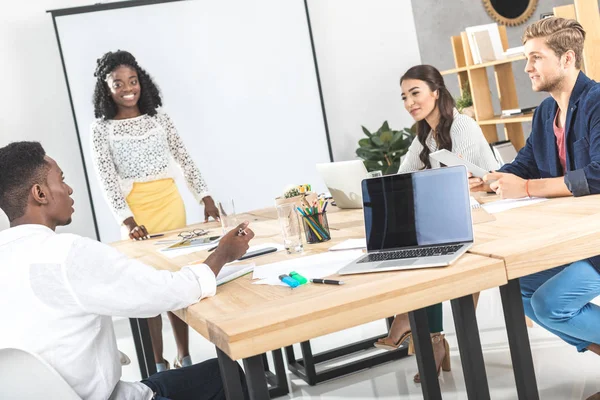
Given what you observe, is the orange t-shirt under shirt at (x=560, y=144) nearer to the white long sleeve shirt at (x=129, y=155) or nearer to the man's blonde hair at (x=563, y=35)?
the man's blonde hair at (x=563, y=35)

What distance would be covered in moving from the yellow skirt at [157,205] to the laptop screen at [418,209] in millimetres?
1837

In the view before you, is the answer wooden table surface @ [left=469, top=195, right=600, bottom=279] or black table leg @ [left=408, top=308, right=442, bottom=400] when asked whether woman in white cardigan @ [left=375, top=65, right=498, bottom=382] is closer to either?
wooden table surface @ [left=469, top=195, right=600, bottom=279]

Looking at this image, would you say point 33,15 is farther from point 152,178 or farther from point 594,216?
point 594,216

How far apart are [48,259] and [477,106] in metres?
4.27

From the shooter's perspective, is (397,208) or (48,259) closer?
(48,259)

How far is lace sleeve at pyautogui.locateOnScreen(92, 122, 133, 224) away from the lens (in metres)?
3.56

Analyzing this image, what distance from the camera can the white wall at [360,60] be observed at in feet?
19.1

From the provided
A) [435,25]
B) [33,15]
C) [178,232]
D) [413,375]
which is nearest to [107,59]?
[178,232]

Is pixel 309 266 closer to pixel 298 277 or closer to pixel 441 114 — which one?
pixel 298 277

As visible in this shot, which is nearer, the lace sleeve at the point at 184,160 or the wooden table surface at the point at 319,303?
the wooden table surface at the point at 319,303

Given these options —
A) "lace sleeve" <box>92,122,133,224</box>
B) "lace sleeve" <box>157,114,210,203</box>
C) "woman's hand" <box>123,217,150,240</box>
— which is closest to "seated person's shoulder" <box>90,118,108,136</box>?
"lace sleeve" <box>92,122,133,224</box>

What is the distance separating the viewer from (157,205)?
3752 millimetres

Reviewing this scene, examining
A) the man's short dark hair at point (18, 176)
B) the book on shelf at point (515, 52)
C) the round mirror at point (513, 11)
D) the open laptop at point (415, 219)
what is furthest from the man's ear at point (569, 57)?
the round mirror at point (513, 11)

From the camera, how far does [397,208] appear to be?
2.05m
